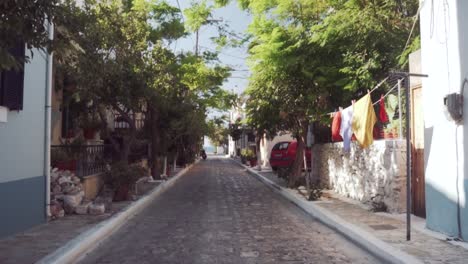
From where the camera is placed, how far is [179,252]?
7840mm

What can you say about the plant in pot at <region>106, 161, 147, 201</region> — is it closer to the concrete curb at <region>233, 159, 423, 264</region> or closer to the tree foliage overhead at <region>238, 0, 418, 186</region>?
the concrete curb at <region>233, 159, 423, 264</region>

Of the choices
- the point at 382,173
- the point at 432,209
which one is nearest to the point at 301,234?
the point at 432,209

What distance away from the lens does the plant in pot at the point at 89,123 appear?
16.2m

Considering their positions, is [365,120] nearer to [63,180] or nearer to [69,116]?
[63,180]

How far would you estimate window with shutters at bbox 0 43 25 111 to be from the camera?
8297 mm

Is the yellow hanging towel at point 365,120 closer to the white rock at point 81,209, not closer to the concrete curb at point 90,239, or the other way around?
the concrete curb at point 90,239

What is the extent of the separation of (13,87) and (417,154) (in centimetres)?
856

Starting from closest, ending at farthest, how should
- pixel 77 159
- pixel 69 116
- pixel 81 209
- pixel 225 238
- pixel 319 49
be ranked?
1. pixel 225 238
2. pixel 81 209
3. pixel 77 159
4. pixel 319 49
5. pixel 69 116

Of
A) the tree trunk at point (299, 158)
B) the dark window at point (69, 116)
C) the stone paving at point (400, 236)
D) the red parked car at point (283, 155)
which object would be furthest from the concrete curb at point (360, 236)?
the red parked car at point (283, 155)

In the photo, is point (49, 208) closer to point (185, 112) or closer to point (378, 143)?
point (378, 143)

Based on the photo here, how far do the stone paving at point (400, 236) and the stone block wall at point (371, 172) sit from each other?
1.53 ft

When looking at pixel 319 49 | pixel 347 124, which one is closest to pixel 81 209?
pixel 347 124

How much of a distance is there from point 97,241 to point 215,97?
1891cm

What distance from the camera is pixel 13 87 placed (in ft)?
28.1
